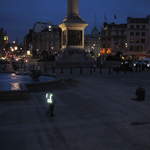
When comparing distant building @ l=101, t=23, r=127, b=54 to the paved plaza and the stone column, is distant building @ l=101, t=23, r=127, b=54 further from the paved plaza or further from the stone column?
the paved plaza

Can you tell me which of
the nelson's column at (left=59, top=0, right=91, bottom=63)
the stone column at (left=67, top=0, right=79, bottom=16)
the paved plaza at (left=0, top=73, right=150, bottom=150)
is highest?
the stone column at (left=67, top=0, right=79, bottom=16)

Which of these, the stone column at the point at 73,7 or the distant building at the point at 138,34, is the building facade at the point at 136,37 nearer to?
the distant building at the point at 138,34

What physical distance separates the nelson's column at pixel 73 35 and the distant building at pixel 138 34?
55.5m

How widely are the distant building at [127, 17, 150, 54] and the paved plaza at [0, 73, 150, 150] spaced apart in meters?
90.2

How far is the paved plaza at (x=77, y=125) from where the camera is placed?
10047 millimetres

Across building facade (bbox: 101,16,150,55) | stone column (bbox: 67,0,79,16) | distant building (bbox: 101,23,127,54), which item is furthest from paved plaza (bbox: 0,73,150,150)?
distant building (bbox: 101,23,127,54)

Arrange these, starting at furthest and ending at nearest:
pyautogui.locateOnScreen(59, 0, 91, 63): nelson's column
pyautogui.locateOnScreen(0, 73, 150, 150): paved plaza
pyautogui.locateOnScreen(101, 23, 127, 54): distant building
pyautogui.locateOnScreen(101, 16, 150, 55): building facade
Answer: pyautogui.locateOnScreen(101, 23, 127, 54): distant building < pyautogui.locateOnScreen(101, 16, 150, 55): building facade < pyautogui.locateOnScreen(59, 0, 91, 63): nelson's column < pyautogui.locateOnScreen(0, 73, 150, 150): paved plaza

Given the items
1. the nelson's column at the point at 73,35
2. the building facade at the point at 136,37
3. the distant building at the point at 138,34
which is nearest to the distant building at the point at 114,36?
the building facade at the point at 136,37

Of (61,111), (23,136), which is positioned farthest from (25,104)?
(23,136)

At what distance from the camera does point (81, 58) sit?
54594mm

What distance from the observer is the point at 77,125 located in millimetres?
12414

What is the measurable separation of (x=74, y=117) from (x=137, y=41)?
97032 millimetres

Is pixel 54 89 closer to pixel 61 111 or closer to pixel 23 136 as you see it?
pixel 61 111

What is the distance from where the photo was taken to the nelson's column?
5272 cm
